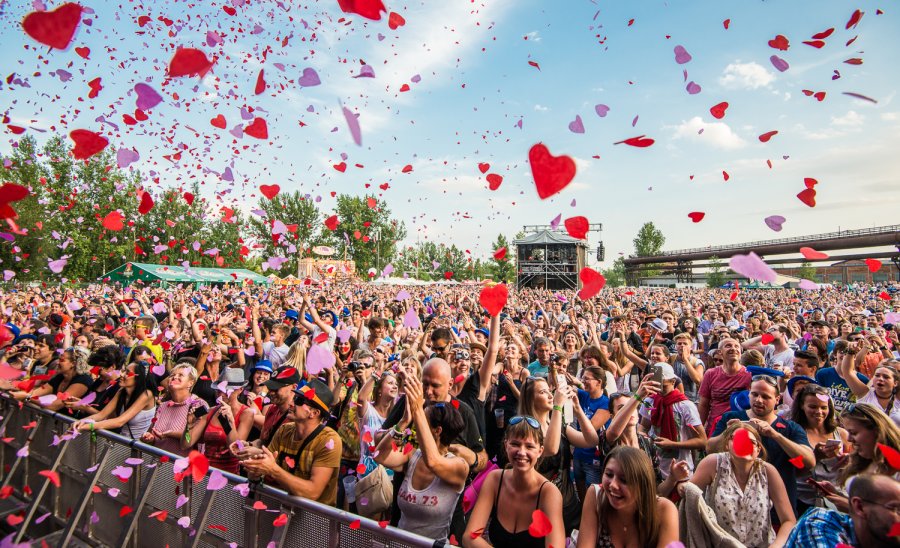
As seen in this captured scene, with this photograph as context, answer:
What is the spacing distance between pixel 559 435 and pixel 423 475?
0.89 metres

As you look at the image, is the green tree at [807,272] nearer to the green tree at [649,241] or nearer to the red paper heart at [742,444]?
the green tree at [649,241]

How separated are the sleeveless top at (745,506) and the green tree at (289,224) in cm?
5611

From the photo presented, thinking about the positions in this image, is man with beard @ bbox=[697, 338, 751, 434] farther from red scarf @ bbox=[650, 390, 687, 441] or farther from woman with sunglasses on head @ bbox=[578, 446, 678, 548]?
woman with sunglasses on head @ bbox=[578, 446, 678, 548]

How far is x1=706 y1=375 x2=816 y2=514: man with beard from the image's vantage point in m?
2.90

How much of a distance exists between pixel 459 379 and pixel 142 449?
2406 mm

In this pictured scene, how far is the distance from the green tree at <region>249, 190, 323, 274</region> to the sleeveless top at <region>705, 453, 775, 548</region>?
184ft

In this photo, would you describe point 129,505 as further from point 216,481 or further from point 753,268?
point 753,268

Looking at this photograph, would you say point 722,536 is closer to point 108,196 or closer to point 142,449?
point 142,449

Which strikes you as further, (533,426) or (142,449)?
(142,449)

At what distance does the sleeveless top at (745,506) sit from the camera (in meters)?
2.61

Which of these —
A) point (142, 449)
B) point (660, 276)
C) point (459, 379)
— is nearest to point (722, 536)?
point (459, 379)

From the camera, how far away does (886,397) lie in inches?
151

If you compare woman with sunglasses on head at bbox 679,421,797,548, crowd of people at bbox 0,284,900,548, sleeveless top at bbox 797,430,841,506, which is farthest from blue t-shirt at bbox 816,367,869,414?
woman with sunglasses on head at bbox 679,421,797,548

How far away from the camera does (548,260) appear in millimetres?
34656
